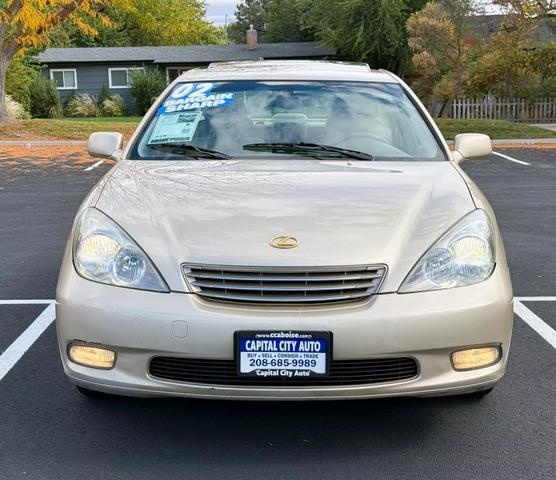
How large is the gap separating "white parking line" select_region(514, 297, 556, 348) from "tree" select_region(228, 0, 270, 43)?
8450 cm

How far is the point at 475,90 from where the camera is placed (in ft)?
86.5

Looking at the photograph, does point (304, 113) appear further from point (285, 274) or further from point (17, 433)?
point (17, 433)

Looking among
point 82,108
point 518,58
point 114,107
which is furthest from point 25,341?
point 114,107

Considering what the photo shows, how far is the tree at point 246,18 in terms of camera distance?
86875mm

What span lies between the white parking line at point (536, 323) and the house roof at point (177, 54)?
34.5m

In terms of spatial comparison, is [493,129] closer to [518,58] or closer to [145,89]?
[518,58]

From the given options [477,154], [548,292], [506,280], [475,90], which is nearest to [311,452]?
[506,280]

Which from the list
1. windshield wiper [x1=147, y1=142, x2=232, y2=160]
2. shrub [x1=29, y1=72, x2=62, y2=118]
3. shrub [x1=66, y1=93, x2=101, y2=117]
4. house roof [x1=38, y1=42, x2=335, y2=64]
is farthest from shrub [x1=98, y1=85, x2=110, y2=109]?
windshield wiper [x1=147, y1=142, x2=232, y2=160]

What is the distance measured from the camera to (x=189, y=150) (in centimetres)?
387

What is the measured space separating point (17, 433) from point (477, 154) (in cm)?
289

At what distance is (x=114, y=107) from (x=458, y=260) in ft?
114

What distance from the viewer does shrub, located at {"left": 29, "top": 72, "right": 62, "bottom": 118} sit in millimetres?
33000

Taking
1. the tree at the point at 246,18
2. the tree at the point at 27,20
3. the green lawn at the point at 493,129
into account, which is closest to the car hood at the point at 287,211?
the green lawn at the point at 493,129

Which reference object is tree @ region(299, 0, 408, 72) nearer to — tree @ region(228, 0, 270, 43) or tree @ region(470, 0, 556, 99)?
tree @ region(470, 0, 556, 99)
